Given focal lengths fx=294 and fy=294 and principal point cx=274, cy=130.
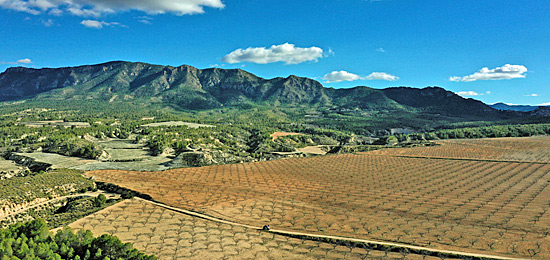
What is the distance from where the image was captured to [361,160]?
38531 mm

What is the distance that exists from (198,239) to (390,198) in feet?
43.1

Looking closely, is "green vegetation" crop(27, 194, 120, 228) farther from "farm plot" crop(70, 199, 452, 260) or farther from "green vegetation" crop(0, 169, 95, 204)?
"farm plot" crop(70, 199, 452, 260)

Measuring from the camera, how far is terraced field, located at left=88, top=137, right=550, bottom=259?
526 inches

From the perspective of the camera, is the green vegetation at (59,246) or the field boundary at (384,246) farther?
the field boundary at (384,246)

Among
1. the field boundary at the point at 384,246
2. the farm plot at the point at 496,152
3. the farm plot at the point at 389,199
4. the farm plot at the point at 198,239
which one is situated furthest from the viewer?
the farm plot at the point at 496,152

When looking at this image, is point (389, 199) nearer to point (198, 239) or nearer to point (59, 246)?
point (198, 239)

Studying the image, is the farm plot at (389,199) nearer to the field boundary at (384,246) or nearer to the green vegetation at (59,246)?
the field boundary at (384,246)

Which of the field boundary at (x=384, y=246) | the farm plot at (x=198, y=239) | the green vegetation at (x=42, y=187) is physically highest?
the field boundary at (x=384, y=246)

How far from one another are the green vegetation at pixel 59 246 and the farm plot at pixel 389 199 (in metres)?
6.30

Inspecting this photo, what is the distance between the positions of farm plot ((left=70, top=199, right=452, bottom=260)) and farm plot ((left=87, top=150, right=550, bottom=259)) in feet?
4.55

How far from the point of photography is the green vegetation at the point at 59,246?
9.92 metres

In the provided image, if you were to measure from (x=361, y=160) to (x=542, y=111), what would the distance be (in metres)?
184

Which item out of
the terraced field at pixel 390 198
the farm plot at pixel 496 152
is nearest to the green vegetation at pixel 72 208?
the terraced field at pixel 390 198

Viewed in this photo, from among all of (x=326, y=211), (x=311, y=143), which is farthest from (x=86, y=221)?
(x=311, y=143)
